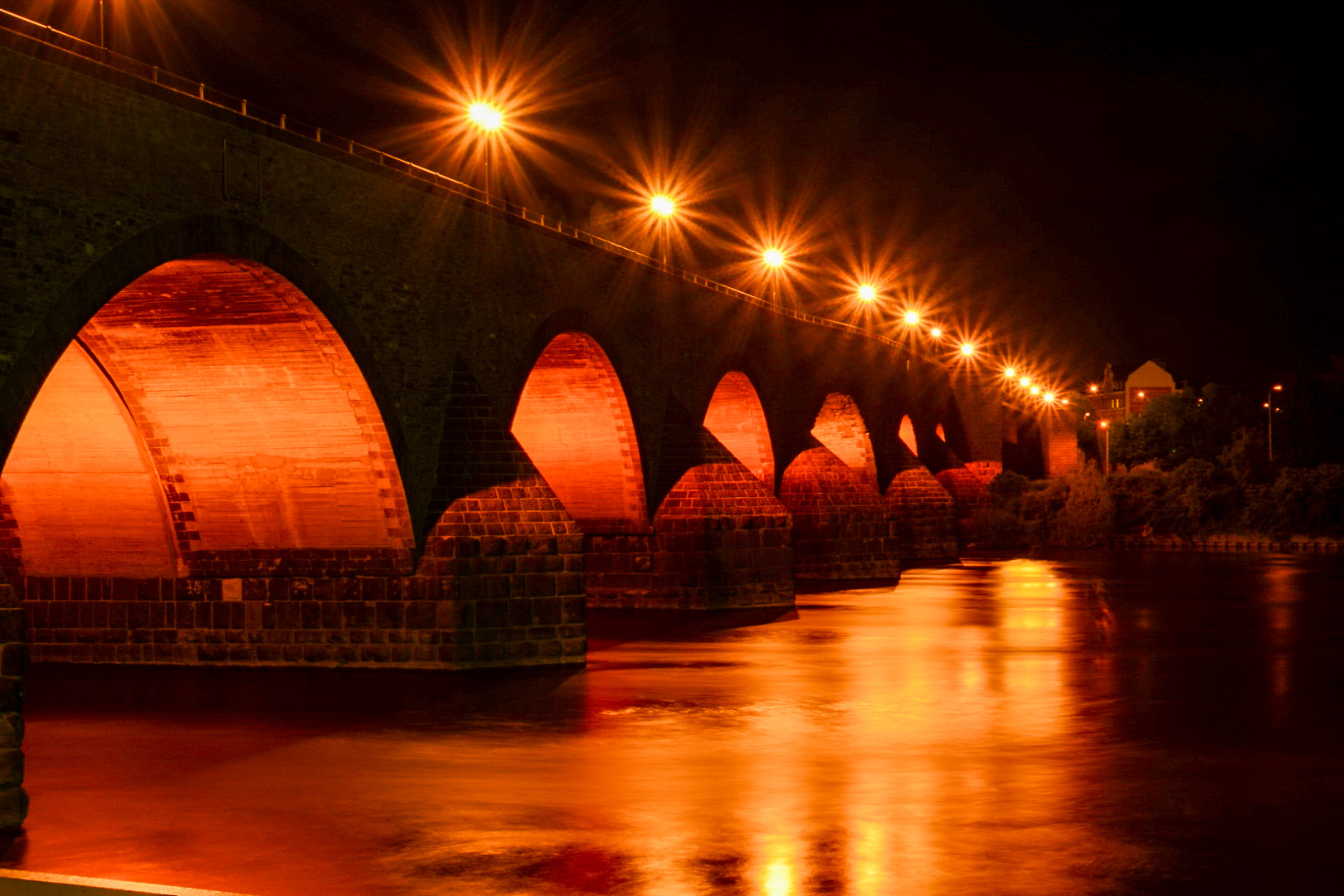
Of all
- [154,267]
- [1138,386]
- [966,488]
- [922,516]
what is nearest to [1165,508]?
[966,488]

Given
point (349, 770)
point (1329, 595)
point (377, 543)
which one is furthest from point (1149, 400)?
point (349, 770)

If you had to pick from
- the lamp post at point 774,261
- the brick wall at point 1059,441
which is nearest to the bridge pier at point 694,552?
the lamp post at point 774,261

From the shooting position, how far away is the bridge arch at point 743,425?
1628 inches

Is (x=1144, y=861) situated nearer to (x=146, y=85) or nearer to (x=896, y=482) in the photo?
(x=146, y=85)

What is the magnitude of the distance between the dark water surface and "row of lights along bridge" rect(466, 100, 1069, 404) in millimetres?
9146

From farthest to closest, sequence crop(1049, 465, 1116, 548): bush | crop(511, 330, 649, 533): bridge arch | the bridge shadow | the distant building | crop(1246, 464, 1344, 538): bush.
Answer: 1. the distant building
2. crop(1049, 465, 1116, 548): bush
3. crop(1246, 464, 1344, 538): bush
4. crop(511, 330, 649, 533): bridge arch
5. the bridge shadow

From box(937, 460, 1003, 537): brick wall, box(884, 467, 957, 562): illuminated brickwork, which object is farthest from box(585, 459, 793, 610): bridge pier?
box(937, 460, 1003, 537): brick wall

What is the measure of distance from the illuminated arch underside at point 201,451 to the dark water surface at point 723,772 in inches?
82.0

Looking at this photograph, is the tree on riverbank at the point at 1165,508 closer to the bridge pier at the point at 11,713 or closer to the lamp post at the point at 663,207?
the lamp post at the point at 663,207

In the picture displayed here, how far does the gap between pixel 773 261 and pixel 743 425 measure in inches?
378

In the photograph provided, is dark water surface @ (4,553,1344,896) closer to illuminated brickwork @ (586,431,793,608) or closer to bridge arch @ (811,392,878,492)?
illuminated brickwork @ (586,431,793,608)

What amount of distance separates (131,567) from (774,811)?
44.2ft

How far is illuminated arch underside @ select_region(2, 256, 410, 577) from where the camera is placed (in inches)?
838

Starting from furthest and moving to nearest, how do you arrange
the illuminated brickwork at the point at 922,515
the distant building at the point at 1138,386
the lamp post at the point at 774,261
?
the distant building at the point at 1138,386
the illuminated brickwork at the point at 922,515
the lamp post at the point at 774,261
